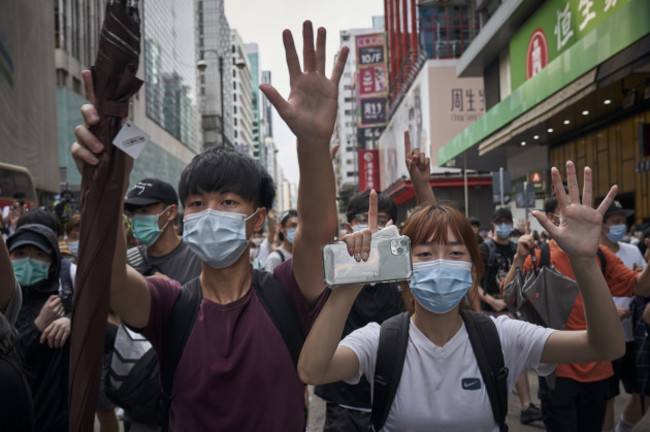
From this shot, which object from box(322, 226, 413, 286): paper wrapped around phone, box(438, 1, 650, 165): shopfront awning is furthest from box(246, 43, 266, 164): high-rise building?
box(322, 226, 413, 286): paper wrapped around phone

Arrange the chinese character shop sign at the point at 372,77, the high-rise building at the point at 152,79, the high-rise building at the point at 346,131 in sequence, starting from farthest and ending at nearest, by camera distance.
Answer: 1. the high-rise building at the point at 346,131
2. the chinese character shop sign at the point at 372,77
3. the high-rise building at the point at 152,79

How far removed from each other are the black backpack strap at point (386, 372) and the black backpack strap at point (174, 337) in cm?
73

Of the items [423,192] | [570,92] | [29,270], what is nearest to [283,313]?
[423,192]

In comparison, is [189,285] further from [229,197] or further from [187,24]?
[187,24]

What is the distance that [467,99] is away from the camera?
2619cm

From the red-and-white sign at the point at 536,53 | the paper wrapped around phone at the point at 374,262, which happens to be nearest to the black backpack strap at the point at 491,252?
the paper wrapped around phone at the point at 374,262

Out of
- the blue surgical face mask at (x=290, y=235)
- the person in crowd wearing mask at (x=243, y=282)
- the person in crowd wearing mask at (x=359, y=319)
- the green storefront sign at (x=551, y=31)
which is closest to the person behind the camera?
the person in crowd wearing mask at (x=243, y=282)

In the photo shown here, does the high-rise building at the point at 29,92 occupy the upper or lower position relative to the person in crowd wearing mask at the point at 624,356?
upper

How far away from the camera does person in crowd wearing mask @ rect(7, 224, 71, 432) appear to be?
119 inches

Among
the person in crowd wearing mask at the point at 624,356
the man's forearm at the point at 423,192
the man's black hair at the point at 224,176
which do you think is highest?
the man's black hair at the point at 224,176

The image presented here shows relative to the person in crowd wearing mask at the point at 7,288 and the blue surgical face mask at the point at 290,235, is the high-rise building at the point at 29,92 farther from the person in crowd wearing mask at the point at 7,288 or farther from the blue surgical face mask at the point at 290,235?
the person in crowd wearing mask at the point at 7,288

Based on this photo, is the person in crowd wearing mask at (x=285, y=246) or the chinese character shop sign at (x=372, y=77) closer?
the person in crowd wearing mask at (x=285, y=246)

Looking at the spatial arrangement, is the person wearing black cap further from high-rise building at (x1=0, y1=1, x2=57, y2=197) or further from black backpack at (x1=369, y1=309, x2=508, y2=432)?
high-rise building at (x1=0, y1=1, x2=57, y2=197)

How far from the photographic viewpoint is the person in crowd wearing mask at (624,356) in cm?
453
